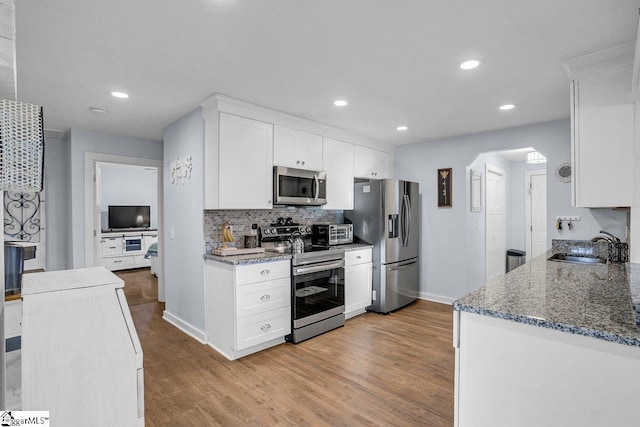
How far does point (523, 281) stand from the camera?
1.84 metres

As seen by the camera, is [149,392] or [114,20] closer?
[114,20]

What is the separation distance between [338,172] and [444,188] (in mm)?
1602

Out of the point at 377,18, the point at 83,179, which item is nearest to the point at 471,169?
the point at 377,18

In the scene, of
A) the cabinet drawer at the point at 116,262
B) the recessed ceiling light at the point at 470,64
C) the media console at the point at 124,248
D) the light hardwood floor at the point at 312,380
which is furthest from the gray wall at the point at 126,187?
the recessed ceiling light at the point at 470,64

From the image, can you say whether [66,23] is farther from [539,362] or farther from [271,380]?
[539,362]

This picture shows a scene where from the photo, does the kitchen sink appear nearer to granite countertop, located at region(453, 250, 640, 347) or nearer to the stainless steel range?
A: granite countertop, located at region(453, 250, 640, 347)

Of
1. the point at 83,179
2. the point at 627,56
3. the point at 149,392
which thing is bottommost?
the point at 149,392

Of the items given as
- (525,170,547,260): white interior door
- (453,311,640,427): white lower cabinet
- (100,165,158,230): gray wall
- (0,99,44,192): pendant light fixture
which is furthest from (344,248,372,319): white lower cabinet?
(100,165,158,230): gray wall

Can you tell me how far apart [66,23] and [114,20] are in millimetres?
284

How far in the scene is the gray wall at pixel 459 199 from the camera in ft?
12.1

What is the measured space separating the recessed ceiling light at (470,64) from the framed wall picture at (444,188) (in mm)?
2389

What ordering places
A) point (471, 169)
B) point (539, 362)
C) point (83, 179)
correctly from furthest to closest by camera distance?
point (471, 169) < point (83, 179) < point (539, 362)

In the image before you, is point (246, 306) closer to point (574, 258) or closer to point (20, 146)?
point (20, 146)

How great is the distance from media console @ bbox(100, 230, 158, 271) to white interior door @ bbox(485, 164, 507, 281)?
7.03 metres
